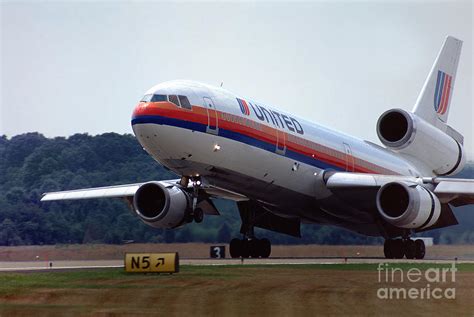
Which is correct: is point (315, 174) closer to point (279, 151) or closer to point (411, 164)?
point (279, 151)

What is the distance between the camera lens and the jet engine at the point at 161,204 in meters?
35.9

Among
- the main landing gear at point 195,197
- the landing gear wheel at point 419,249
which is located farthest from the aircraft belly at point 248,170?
the landing gear wheel at point 419,249

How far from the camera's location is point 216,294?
23.4 m

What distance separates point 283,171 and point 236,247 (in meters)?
4.66

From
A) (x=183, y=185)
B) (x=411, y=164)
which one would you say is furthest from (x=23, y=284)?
(x=411, y=164)

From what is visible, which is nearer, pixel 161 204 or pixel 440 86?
pixel 161 204

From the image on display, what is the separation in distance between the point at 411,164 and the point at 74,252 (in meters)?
13.4

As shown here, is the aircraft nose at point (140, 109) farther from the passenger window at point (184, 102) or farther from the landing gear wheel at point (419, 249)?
the landing gear wheel at point (419, 249)

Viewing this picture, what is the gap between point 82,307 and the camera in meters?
21.3

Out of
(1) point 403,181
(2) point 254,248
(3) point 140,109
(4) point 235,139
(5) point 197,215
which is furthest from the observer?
(2) point 254,248

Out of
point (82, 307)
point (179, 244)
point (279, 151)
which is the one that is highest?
point (279, 151)

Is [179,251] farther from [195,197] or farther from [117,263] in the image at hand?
[195,197]

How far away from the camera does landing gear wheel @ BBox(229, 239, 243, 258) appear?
39.2 metres

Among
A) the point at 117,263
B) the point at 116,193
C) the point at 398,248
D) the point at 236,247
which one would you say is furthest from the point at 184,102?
the point at 398,248
